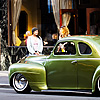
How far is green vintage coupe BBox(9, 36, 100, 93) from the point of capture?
1146 centimetres

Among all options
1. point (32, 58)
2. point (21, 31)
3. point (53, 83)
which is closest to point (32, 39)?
point (32, 58)

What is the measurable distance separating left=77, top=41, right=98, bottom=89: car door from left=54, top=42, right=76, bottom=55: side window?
0.31 meters

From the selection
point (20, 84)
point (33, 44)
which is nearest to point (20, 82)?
point (20, 84)

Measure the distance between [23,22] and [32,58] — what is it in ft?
23.6

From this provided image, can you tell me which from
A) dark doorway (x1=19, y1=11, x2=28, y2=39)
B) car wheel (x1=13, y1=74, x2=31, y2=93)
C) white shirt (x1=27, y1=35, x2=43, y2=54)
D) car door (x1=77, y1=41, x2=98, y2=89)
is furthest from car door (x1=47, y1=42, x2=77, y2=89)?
dark doorway (x1=19, y1=11, x2=28, y2=39)

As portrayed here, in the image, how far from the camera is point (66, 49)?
12320 millimetres

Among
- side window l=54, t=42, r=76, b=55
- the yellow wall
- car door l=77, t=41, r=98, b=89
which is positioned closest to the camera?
car door l=77, t=41, r=98, b=89

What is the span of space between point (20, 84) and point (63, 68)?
5.11ft

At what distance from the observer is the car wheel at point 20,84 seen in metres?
12.7

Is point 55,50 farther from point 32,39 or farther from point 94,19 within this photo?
point 94,19

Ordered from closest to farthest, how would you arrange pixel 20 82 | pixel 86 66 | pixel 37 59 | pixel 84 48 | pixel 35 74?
pixel 86 66
pixel 84 48
pixel 35 74
pixel 37 59
pixel 20 82

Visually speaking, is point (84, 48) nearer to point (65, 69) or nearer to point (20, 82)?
point (65, 69)

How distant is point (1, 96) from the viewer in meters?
12.3

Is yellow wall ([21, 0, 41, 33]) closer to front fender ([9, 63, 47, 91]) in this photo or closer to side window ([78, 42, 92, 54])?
front fender ([9, 63, 47, 91])
